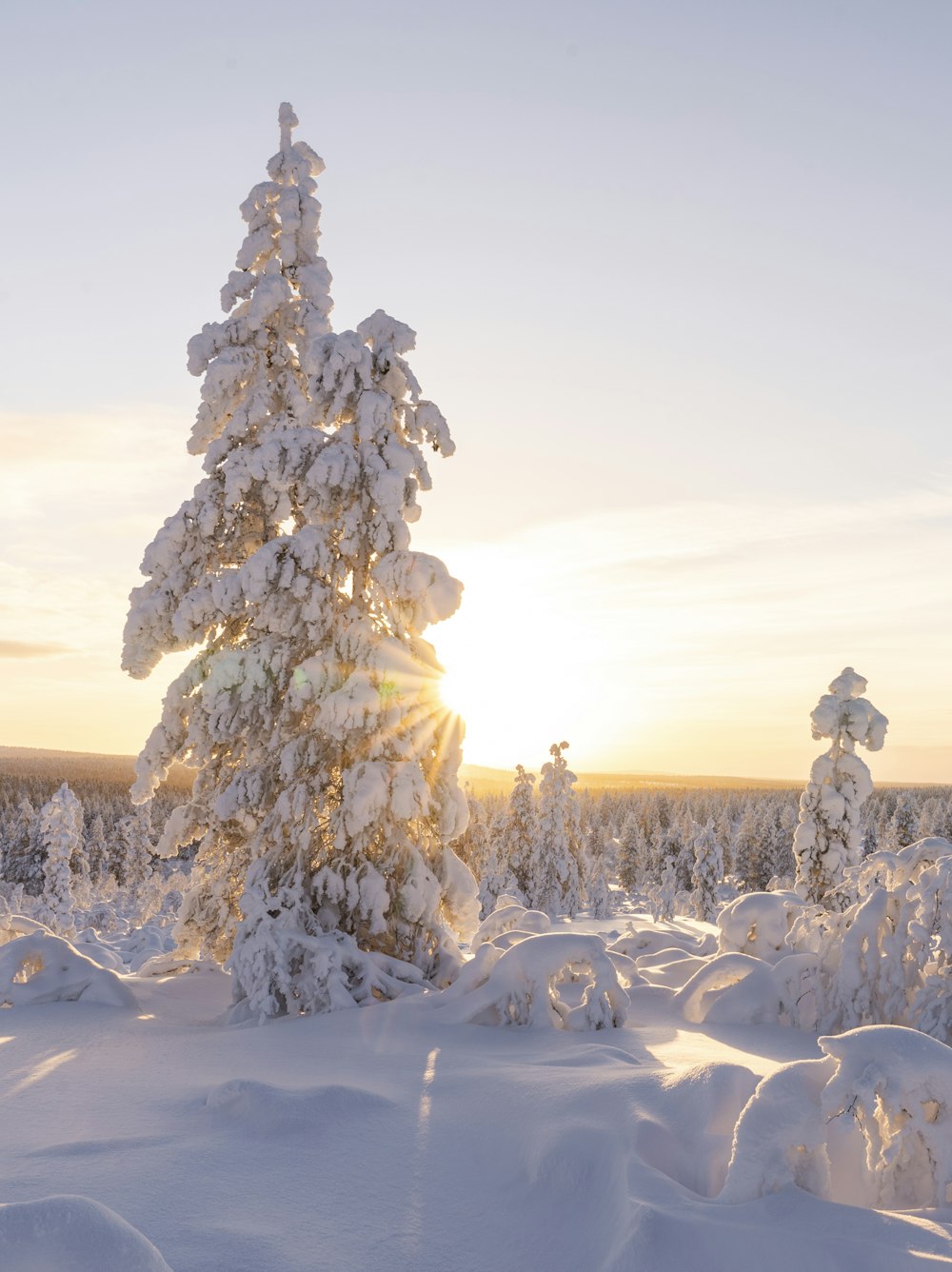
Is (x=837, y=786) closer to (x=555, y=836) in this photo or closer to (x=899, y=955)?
(x=899, y=955)

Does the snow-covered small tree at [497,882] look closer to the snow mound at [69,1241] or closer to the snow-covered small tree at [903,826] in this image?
the snow mound at [69,1241]

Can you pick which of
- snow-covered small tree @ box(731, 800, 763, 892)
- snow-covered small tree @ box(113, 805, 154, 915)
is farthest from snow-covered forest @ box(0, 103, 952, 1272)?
snow-covered small tree @ box(113, 805, 154, 915)

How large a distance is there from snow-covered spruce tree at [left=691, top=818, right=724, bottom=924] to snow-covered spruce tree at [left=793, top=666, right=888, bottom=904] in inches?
1314

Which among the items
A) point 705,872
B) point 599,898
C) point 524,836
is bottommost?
point 599,898

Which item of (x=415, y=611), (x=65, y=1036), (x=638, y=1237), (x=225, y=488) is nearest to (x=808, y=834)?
(x=415, y=611)

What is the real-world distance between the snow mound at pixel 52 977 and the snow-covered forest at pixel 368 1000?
3 cm

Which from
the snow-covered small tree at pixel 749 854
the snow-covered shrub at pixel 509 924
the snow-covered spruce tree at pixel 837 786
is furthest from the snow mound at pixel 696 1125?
the snow-covered small tree at pixel 749 854

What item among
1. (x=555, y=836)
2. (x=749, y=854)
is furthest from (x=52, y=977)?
(x=749, y=854)

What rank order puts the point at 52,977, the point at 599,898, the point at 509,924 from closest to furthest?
1. the point at 52,977
2. the point at 509,924
3. the point at 599,898

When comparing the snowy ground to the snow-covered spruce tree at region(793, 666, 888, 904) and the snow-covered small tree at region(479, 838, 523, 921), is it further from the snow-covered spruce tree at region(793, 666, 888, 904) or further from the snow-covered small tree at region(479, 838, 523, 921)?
the snow-covered small tree at region(479, 838, 523, 921)

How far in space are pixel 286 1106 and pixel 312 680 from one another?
6.06 metres

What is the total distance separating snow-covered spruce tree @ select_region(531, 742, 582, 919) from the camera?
143 ft

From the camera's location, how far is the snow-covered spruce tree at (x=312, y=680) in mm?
10305

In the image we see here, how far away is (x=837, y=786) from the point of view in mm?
25156
